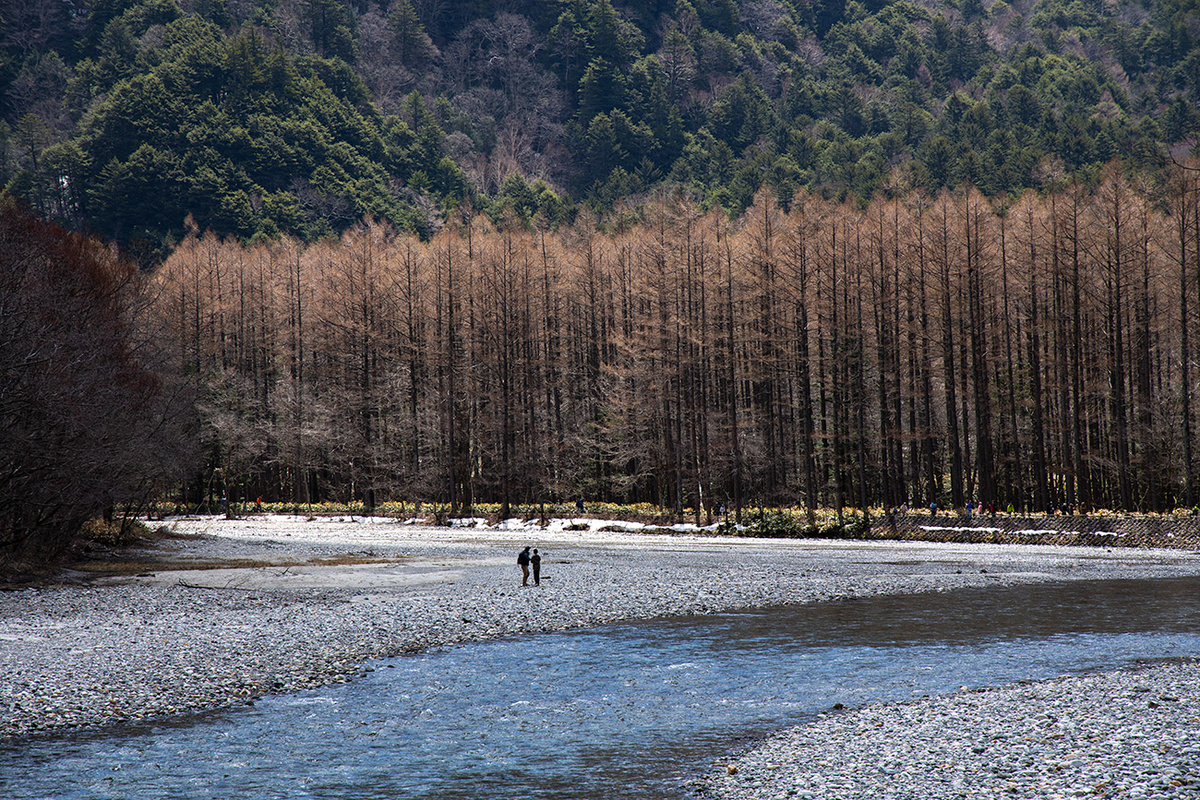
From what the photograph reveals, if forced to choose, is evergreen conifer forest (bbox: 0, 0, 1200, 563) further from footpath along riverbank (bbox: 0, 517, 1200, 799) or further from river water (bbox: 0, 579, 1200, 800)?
river water (bbox: 0, 579, 1200, 800)

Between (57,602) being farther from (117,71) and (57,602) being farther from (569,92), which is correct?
(569,92)

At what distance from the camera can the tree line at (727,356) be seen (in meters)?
39.7

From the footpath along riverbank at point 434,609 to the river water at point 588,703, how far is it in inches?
33.4

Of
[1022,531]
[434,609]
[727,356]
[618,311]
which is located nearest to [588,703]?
[434,609]

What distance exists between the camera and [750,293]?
4678cm

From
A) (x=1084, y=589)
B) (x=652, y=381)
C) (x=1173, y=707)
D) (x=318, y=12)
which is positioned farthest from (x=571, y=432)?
(x=318, y=12)

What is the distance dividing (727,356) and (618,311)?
57.0 feet

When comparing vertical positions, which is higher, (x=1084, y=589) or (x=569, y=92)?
(x=569, y=92)

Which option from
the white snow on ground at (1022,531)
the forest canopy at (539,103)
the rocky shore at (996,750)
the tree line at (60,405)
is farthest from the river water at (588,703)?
the forest canopy at (539,103)

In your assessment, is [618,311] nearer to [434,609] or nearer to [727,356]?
[727,356]

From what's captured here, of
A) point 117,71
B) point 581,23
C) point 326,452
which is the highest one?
point 581,23

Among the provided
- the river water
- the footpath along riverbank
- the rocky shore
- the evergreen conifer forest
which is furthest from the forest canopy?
the rocky shore

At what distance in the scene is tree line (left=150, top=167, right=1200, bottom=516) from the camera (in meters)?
39.7

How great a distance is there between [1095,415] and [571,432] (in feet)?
88.0
